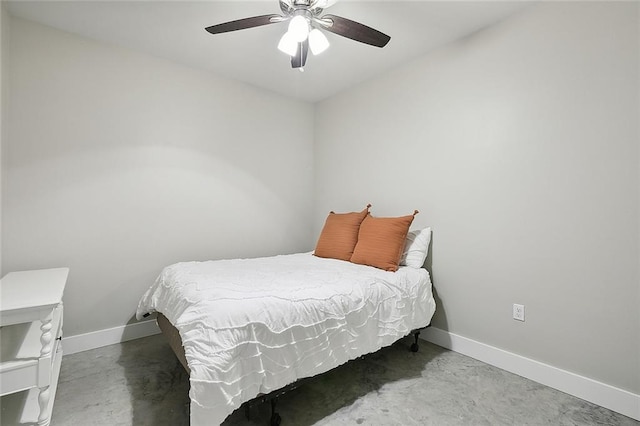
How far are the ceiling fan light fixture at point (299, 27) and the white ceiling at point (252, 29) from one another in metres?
0.42

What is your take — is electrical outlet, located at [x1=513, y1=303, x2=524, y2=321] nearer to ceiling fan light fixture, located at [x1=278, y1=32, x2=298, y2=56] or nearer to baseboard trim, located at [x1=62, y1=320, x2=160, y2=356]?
ceiling fan light fixture, located at [x1=278, y1=32, x2=298, y2=56]

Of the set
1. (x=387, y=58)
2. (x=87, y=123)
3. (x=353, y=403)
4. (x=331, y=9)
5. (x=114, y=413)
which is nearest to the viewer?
(x=114, y=413)

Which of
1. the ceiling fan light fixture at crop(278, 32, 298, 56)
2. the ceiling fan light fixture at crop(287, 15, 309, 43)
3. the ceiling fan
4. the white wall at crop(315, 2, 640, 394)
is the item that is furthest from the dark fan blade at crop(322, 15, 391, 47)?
the white wall at crop(315, 2, 640, 394)

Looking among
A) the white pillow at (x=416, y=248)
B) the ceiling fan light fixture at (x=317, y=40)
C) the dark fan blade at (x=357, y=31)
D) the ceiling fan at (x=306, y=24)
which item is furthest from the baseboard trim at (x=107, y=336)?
the dark fan blade at (x=357, y=31)

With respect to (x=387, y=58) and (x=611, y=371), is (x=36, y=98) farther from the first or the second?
(x=611, y=371)

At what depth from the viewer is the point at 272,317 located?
1.50 meters

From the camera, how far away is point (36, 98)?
7.47 feet

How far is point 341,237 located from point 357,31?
1.72 meters

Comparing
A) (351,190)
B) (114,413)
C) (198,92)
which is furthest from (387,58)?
(114,413)

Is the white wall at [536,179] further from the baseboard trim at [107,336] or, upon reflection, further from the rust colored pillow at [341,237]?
the baseboard trim at [107,336]

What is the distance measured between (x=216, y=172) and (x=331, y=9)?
1.85 metres

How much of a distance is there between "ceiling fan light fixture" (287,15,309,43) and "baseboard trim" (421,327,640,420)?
8.22 feet

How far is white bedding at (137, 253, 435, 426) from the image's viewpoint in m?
1.30

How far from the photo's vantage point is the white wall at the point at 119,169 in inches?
88.8
